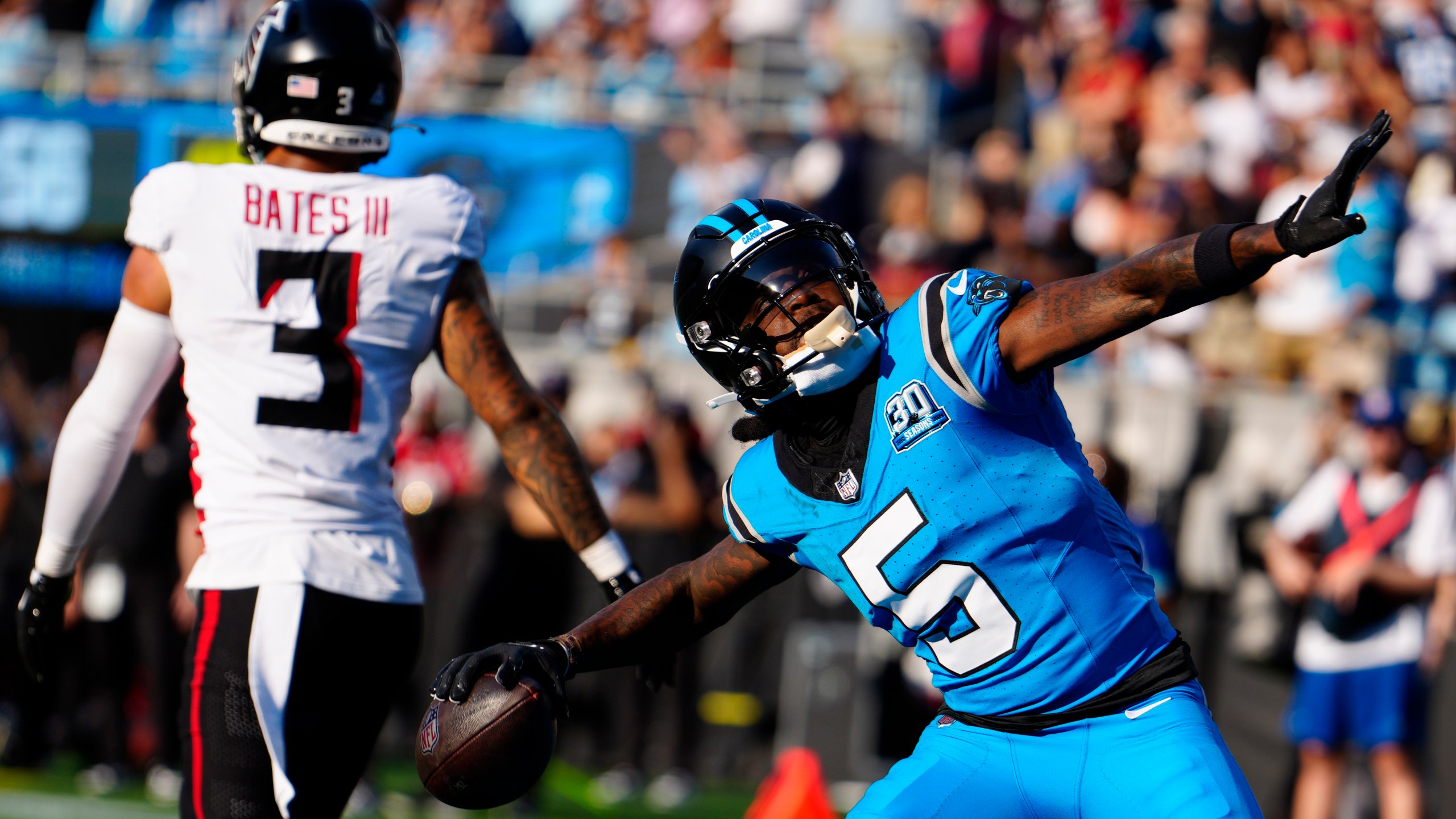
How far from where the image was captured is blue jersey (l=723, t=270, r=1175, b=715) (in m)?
2.93

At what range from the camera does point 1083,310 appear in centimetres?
276

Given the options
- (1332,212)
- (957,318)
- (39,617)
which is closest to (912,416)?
(957,318)

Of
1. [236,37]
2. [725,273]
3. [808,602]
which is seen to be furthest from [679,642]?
[236,37]

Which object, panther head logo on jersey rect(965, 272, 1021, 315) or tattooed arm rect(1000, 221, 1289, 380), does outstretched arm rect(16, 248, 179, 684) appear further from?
tattooed arm rect(1000, 221, 1289, 380)

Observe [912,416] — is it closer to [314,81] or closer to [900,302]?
[314,81]

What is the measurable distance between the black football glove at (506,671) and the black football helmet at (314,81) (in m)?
1.19

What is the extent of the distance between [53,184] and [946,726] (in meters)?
9.75

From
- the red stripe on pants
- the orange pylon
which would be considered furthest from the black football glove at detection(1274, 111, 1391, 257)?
the orange pylon

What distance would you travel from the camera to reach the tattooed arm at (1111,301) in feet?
8.62

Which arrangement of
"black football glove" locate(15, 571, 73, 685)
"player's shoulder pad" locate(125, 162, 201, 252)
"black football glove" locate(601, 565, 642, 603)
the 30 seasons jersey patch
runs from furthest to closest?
"black football glove" locate(15, 571, 73, 685), "black football glove" locate(601, 565, 642, 603), "player's shoulder pad" locate(125, 162, 201, 252), the 30 seasons jersey patch

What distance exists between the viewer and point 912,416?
117 inches

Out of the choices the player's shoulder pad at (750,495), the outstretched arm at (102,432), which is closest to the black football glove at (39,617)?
the outstretched arm at (102,432)

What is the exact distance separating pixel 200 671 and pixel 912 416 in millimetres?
1551

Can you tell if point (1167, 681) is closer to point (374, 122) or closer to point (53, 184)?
point (374, 122)
